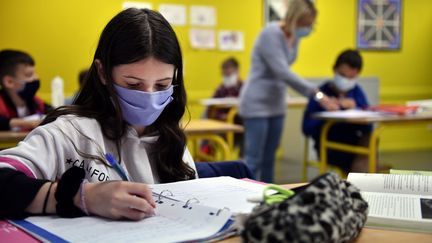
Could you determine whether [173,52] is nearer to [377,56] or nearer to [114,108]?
[114,108]

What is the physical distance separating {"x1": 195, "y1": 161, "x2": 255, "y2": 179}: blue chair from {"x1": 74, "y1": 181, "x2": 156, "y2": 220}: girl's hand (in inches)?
21.4

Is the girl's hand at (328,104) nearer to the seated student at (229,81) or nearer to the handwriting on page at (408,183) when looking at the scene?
the seated student at (229,81)

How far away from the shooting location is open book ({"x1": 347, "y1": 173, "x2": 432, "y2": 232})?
2.80 ft

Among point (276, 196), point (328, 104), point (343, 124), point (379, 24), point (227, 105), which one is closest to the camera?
point (276, 196)

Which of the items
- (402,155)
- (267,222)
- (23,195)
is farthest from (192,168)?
(402,155)

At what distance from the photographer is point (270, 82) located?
323 cm

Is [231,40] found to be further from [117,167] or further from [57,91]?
[117,167]

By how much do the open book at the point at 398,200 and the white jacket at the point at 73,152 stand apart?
1.60 feet

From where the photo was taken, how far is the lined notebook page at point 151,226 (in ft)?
2.42

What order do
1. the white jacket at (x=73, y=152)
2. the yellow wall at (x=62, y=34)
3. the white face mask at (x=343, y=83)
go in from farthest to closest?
the yellow wall at (x=62, y=34)
the white face mask at (x=343, y=83)
the white jacket at (x=73, y=152)

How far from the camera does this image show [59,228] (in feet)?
2.58

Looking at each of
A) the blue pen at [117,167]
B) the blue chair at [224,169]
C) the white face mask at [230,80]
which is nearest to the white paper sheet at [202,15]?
the white face mask at [230,80]

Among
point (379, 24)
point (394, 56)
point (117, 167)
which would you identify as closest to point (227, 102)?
point (379, 24)

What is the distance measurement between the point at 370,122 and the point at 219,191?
2367 millimetres
